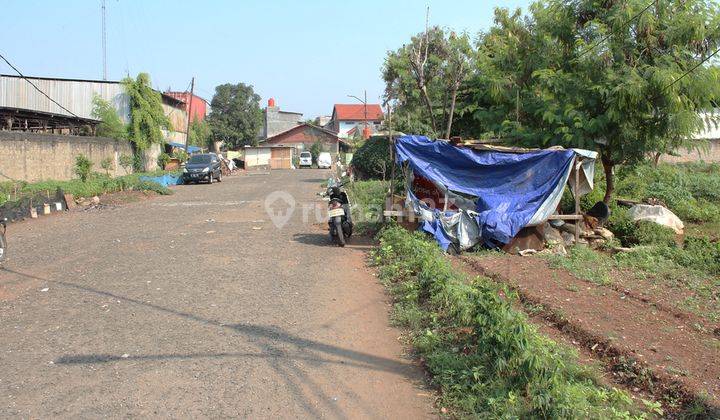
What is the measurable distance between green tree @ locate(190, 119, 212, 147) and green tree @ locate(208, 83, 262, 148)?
4716mm

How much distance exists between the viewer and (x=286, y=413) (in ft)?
13.3

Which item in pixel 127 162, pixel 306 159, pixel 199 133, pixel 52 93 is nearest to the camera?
pixel 127 162

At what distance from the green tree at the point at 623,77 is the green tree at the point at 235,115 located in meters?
51.0

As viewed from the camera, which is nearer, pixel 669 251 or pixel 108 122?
pixel 669 251

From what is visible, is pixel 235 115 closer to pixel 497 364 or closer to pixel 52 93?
pixel 52 93

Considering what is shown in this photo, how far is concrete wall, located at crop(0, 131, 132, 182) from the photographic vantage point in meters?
18.9

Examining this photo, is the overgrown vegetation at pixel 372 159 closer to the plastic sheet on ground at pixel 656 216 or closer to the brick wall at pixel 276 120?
the plastic sheet on ground at pixel 656 216

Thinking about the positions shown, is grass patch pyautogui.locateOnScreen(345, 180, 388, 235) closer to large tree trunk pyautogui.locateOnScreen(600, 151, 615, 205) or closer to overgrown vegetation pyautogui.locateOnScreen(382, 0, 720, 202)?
overgrown vegetation pyautogui.locateOnScreen(382, 0, 720, 202)

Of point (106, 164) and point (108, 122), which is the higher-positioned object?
point (108, 122)

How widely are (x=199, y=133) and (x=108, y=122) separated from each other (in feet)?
69.7

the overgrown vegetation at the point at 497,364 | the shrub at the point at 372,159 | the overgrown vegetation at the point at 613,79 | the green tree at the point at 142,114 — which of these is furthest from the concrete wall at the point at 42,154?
the overgrown vegetation at the point at 497,364

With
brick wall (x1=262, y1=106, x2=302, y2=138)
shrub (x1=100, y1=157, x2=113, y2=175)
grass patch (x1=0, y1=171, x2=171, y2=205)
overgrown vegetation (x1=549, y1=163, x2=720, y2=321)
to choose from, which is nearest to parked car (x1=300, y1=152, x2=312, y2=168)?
brick wall (x1=262, y1=106, x2=302, y2=138)

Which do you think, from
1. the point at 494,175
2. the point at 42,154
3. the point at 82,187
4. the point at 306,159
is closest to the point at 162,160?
the point at 42,154

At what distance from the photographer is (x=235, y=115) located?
61.7m
